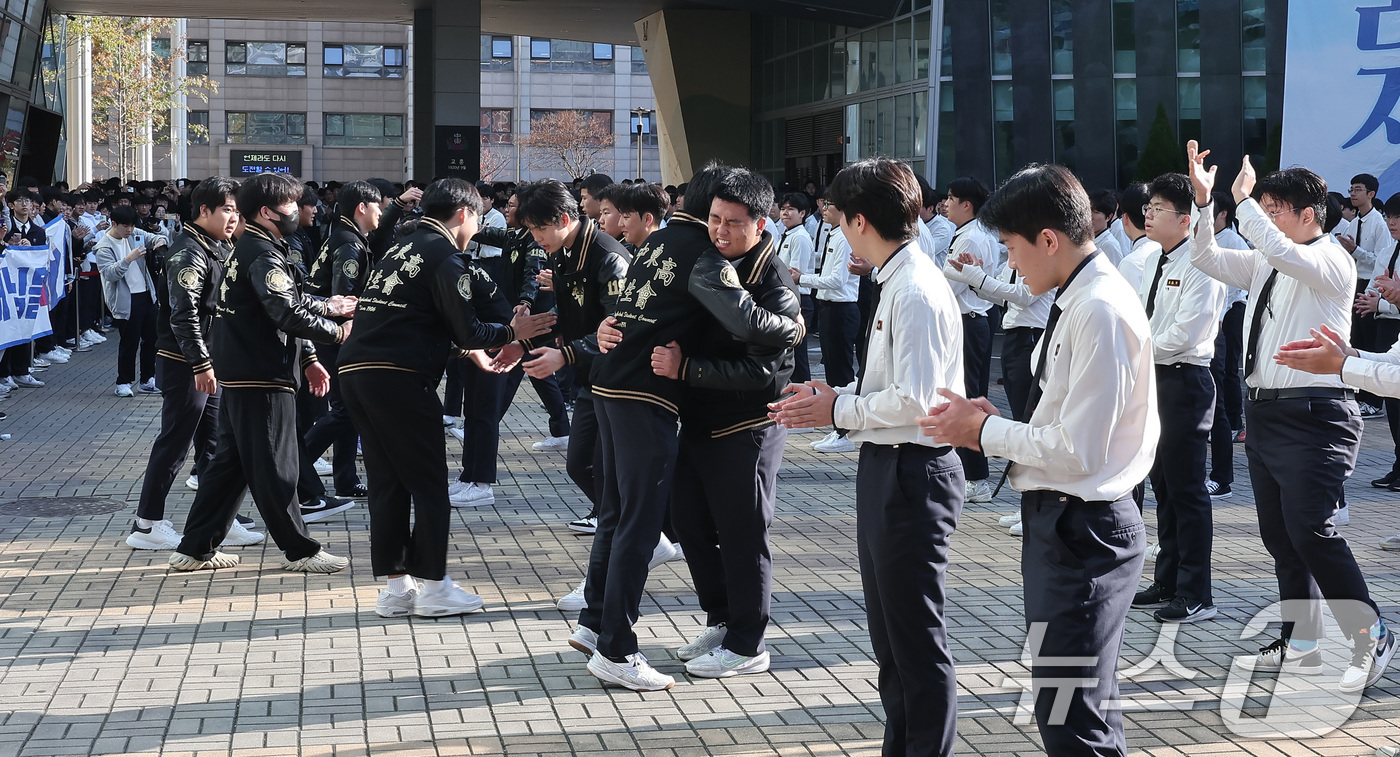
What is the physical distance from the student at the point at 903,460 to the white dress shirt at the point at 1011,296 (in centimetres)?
440

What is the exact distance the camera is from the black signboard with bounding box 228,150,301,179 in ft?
259

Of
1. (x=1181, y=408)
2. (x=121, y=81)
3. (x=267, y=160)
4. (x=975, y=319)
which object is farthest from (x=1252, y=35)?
(x=267, y=160)

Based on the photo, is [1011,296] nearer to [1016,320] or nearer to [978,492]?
[1016,320]

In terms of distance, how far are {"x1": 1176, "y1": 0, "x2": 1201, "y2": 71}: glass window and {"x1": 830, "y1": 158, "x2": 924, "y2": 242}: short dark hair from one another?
21900mm

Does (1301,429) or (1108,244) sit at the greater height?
(1108,244)

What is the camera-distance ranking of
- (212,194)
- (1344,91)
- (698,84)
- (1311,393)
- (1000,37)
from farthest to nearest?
(698,84) < (1000,37) < (1344,91) < (212,194) < (1311,393)

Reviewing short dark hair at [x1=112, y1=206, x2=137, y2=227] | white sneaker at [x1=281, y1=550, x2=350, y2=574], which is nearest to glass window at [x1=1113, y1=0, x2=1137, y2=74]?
short dark hair at [x1=112, y1=206, x2=137, y2=227]

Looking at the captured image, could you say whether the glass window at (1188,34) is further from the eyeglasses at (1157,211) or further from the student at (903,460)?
the student at (903,460)

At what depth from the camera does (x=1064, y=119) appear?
80.2ft

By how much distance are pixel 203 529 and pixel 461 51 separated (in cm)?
2853

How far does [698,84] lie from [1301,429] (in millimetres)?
31917

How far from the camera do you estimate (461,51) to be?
33.8 metres

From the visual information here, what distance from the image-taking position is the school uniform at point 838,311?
39.3ft

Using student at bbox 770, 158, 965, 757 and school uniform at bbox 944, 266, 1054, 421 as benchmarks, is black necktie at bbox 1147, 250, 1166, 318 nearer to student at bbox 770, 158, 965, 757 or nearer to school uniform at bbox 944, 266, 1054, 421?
school uniform at bbox 944, 266, 1054, 421
